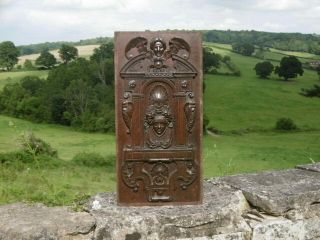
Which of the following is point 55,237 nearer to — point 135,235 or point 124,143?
point 135,235

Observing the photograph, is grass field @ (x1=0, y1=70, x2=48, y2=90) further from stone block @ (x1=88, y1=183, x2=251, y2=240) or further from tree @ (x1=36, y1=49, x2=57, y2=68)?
A: stone block @ (x1=88, y1=183, x2=251, y2=240)

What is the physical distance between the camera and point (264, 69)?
49.1 meters

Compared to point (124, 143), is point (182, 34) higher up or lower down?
higher up

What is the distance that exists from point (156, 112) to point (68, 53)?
50480 millimetres

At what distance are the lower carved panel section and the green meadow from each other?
547 inches

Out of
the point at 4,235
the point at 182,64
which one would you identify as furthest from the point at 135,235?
the point at 182,64

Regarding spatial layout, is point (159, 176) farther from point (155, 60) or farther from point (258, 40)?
point (258, 40)

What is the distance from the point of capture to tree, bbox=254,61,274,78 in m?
49.1

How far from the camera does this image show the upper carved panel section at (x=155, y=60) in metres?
3.48

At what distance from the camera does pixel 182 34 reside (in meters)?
3.52

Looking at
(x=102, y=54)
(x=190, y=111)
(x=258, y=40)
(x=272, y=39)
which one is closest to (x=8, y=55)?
(x=102, y=54)

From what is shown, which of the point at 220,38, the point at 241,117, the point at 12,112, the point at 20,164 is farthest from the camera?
the point at 220,38

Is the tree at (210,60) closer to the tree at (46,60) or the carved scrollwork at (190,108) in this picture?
the tree at (46,60)

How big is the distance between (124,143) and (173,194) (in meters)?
0.53
